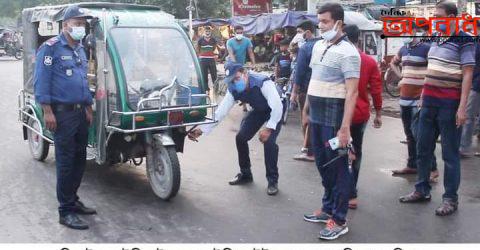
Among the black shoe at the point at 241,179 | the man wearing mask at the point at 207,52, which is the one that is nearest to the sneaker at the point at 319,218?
the black shoe at the point at 241,179

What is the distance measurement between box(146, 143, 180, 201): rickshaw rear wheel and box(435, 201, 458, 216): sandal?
8.00ft

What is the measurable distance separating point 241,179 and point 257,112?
0.81 meters

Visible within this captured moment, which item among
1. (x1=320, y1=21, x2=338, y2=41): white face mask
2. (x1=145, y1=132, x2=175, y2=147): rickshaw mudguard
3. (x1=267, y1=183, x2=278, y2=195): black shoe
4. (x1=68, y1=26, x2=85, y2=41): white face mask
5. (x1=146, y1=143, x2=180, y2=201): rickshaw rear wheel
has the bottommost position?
(x1=267, y1=183, x2=278, y2=195): black shoe

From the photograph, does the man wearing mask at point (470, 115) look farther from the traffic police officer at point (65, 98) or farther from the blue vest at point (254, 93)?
the traffic police officer at point (65, 98)

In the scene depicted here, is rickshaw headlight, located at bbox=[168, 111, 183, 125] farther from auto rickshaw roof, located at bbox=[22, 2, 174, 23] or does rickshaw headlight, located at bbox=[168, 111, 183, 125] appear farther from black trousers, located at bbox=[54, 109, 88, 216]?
auto rickshaw roof, located at bbox=[22, 2, 174, 23]

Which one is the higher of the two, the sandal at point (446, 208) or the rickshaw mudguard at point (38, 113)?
the rickshaw mudguard at point (38, 113)

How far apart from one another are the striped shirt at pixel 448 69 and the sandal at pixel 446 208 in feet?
3.00

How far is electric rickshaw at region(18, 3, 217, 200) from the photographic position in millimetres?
5441

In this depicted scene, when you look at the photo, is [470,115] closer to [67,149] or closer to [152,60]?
[152,60]

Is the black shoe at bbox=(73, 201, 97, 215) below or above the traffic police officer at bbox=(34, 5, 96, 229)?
below

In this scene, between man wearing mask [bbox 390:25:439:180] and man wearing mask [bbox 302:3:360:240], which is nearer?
man wearing mask [bbox 302:3:360:240]

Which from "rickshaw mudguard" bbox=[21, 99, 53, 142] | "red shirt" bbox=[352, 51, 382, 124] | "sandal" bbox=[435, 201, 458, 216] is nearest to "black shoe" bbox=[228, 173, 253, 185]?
"red shirt" bbox=[352, 51, 382, 124]

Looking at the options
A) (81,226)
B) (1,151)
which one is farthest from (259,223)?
(1,151)

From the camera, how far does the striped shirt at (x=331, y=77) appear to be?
4.25 meters
